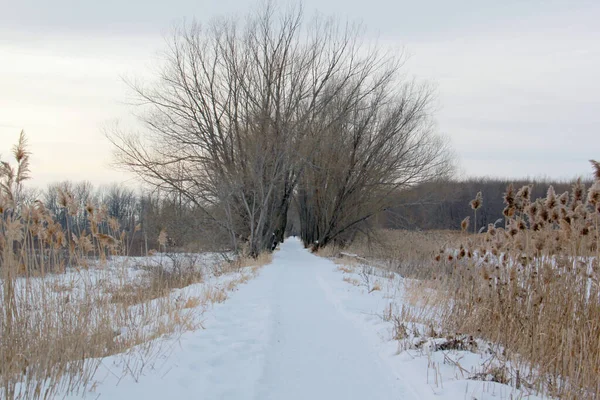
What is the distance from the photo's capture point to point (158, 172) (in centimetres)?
2072

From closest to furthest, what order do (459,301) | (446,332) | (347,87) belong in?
(446,332) → (459,301) → (347,87)

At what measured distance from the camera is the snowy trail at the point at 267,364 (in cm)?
411

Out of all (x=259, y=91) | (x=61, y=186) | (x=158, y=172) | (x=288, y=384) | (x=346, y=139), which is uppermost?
(x=259, y=91)

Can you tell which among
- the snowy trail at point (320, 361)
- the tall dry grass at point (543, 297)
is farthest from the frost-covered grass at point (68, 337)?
the tall dry grass at point (543, 297)

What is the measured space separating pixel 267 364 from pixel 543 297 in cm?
314

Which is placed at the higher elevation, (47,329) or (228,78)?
(228,78)

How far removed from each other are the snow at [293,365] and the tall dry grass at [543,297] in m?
0.47

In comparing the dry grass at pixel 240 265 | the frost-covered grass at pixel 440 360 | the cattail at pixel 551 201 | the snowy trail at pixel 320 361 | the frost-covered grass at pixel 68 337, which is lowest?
the snowy trail at pixel 320 361

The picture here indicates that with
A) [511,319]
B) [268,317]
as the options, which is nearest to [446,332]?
[511,319]

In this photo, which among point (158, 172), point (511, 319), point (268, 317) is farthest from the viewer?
point (158, 172)

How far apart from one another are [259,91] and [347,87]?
596 cm

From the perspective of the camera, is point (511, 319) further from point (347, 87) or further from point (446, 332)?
point (347, 87)

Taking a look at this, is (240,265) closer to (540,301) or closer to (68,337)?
(68,337)

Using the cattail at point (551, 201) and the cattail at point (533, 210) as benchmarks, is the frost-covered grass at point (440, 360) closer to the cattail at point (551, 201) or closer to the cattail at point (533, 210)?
the cattail at point (533, 210)
